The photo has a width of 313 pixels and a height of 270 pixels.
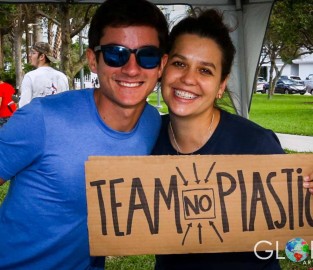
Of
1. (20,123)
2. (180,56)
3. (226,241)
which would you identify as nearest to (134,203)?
(226,241)

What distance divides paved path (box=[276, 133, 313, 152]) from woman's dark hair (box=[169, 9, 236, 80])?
7.39 metres

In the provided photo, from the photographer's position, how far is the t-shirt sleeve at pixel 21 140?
178cm

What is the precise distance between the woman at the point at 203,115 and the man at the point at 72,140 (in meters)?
0.12

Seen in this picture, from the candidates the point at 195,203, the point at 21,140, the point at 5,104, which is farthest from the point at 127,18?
the point at 5,104

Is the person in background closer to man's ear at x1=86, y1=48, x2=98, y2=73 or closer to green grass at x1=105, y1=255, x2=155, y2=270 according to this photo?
green grass at x1=105, y1=255, x2=155, y2=270

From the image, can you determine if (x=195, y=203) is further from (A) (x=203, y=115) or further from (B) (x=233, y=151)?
(A) (x=203, y=115)

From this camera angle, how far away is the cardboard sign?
1.85 meters

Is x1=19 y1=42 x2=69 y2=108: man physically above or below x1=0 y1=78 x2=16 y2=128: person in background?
above

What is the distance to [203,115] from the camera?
211 centimetres

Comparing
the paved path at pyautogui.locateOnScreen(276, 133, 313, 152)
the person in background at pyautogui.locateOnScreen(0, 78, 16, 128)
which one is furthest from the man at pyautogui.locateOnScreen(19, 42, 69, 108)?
the paved path at pyautogui.locateOnScreen(276, 133, 313, 152)

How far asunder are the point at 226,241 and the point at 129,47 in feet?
2.78

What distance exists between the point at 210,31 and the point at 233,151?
1.84 ft

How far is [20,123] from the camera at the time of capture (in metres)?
1.79

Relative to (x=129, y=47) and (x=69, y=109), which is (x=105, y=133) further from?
(x=129, y=47)
